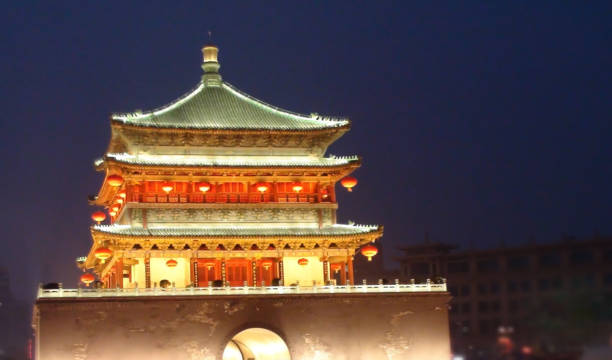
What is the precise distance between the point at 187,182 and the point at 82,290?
6.95 m

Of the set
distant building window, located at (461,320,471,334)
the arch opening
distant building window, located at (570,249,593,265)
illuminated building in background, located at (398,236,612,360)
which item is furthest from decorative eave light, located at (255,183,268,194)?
distant building window, located at (570,249,593,265)

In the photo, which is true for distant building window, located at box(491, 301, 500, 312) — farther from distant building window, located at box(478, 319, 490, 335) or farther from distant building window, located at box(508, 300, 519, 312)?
distant building window, located at box(508, 300, 519, 312)

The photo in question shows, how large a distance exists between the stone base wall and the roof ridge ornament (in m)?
11.6

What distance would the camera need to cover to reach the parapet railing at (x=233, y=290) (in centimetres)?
4034

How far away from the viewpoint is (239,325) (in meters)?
41.8

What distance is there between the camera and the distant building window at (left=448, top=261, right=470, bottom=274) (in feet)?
224

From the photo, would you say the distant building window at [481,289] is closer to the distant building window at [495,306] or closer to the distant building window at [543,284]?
the distant building window at [495,306]

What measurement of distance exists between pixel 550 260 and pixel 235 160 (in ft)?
69.9

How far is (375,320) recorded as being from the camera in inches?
1682

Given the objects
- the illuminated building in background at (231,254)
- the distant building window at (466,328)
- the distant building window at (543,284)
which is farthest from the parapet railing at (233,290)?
the distant building window at (543,284)

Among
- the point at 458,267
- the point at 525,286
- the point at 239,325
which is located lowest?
the point at 239,325

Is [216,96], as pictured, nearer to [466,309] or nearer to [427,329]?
[427,329]

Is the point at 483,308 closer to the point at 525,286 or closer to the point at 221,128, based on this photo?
the point at 221,128

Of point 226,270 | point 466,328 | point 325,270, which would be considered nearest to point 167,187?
point 226,270
